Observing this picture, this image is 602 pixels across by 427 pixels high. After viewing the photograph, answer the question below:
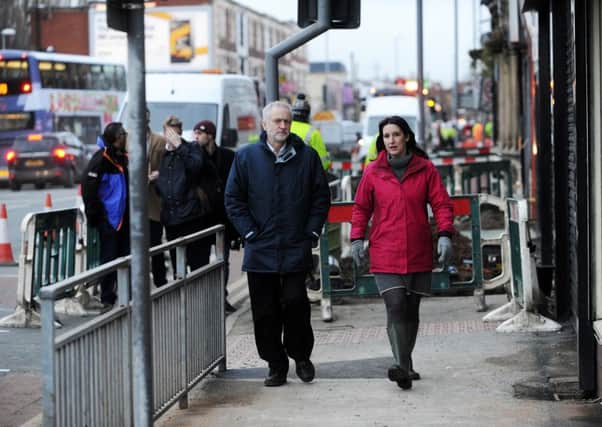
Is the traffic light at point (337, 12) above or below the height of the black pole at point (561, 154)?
above

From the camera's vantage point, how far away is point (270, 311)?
859 cm

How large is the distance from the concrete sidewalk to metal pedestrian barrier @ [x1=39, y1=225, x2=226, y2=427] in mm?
263

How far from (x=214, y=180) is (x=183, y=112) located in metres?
16.5

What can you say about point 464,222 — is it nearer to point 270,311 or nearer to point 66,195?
point 270,311

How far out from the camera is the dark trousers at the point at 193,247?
920cm

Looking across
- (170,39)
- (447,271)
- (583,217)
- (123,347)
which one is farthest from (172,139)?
(170,39)

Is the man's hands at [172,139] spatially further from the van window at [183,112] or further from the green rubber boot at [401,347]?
the van window at [183,112]

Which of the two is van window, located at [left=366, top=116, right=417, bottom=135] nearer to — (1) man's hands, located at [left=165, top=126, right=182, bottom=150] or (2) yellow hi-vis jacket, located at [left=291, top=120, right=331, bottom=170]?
(2) yellow hi-vis jacket, located at [left=291, top=120, right=331, bottom=170]

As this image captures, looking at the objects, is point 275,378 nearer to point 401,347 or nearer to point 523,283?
point 401,347

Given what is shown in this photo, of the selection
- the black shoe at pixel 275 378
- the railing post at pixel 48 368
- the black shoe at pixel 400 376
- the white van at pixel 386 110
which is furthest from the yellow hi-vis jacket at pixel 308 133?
the white van at pixel 386 110

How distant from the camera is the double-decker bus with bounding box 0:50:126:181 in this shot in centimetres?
4691

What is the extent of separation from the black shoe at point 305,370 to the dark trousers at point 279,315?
0.11 ft

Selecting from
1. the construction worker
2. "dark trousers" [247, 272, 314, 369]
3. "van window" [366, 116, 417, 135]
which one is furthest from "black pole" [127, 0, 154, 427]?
"van window" [366, 116, 417, 135]

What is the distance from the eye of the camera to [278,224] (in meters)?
8.37
